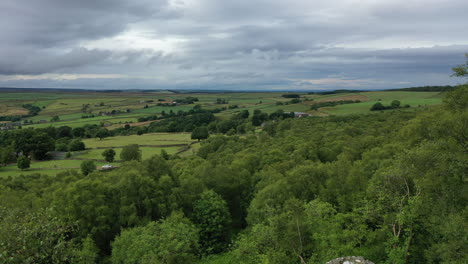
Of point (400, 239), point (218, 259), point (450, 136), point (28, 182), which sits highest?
point (450, 136)

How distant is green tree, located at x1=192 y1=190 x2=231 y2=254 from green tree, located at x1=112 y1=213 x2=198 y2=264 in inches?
352

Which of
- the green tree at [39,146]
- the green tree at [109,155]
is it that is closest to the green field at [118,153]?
the green tree at [109,155]

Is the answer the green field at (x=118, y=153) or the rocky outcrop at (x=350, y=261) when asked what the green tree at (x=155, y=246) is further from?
the green field at (x=118, y=153)

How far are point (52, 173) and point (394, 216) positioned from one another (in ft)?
221

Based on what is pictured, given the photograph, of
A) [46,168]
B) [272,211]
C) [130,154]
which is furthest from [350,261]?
[46,168]

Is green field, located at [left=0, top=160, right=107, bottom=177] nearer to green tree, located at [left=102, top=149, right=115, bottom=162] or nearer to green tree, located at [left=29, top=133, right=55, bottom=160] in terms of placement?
green tree, located at [left=102, top=149, right=115, bottom=162]

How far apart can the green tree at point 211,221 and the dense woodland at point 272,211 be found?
0.44ft

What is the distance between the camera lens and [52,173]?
62938 mm

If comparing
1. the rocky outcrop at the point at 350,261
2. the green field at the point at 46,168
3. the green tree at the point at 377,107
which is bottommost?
the green field at the point at 46,168

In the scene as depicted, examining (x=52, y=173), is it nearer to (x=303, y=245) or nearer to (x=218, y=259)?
(x=218, y=259)

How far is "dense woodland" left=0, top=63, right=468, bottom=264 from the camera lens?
1966cm

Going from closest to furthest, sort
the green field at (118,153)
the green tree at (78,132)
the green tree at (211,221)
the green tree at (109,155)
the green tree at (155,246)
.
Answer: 1. the green tree at (155,246)
2. the green tree at (211,221)
3. the green tree at (109,155)
4. the green field at (118,153)
5. the green tree at (78,132)

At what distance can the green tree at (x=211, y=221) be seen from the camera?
35.9 m

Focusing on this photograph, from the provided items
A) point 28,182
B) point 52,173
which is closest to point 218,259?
point 28,182
